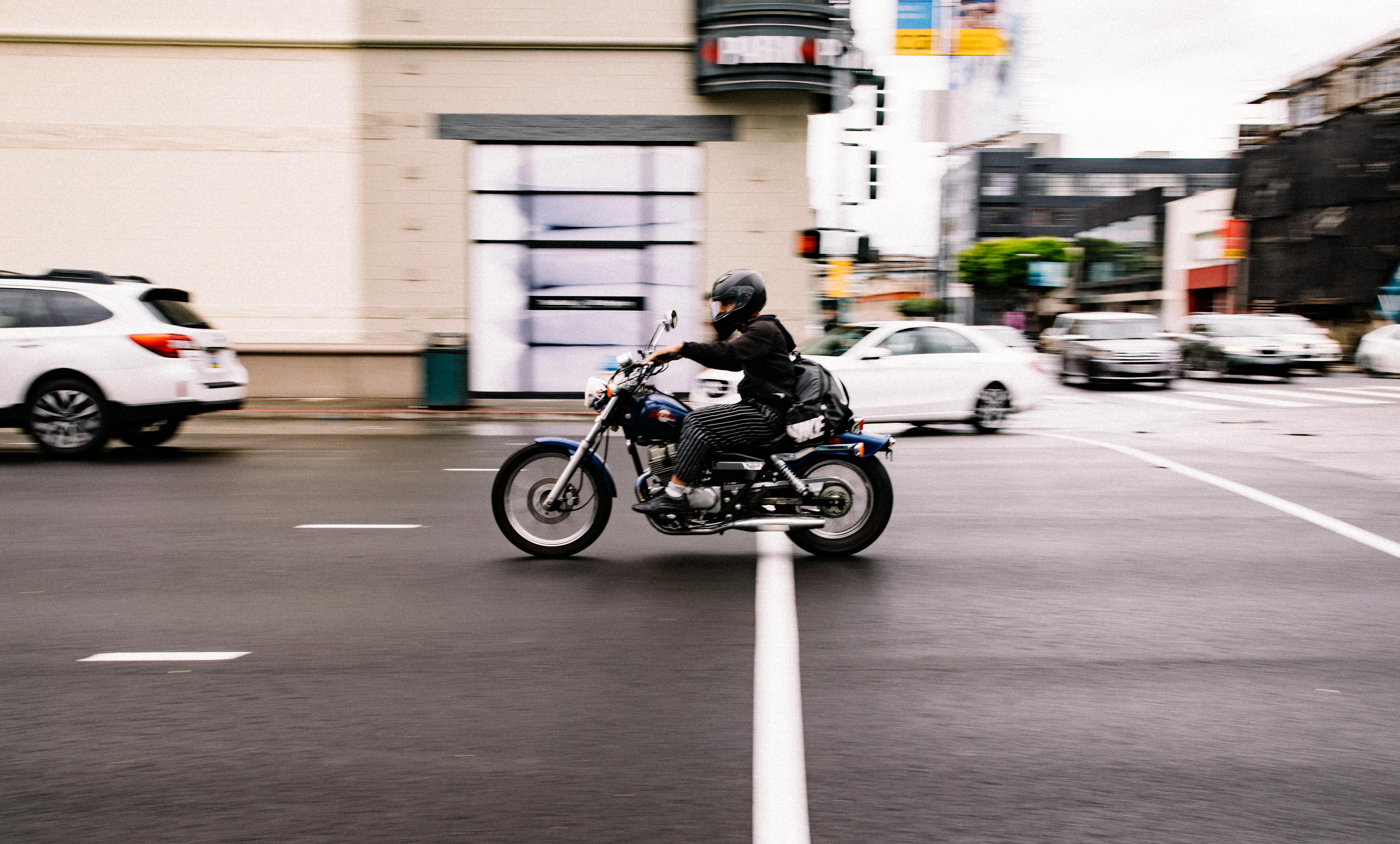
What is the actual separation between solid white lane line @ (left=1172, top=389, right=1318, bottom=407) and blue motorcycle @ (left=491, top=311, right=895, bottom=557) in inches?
581

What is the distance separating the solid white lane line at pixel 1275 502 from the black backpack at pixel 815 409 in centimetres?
349

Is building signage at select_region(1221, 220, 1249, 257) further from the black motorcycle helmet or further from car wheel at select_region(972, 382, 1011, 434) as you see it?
the black motorcycle helmet

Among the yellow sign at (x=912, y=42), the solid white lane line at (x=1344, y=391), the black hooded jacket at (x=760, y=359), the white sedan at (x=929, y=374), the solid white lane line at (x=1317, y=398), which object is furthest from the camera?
the yellow sign at (x=912, y=42)

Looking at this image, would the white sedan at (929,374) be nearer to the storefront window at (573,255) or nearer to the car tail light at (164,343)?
the storefront window at (573,255)

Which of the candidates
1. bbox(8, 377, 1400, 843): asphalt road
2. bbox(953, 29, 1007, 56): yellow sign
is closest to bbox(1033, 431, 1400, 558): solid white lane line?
bbox(8, 377, 1400, 843): asphalt road

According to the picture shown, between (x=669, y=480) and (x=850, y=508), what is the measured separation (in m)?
1.09

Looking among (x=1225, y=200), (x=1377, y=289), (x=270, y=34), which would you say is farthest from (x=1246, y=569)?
(x=1225, y=200)

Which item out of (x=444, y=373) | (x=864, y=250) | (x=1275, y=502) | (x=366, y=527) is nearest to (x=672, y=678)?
(x=366, y=527)

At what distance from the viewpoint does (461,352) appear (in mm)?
17078

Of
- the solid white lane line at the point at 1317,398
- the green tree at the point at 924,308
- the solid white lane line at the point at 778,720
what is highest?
the green tree at the point at 924,308

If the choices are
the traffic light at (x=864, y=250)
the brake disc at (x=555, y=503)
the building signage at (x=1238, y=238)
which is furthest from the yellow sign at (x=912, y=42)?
the building signage at (x=1238, y=238)

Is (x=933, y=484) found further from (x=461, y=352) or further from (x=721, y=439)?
(x=461, y=352)

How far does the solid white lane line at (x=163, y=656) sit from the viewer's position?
4676 mm

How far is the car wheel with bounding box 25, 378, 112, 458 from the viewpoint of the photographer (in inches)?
439
